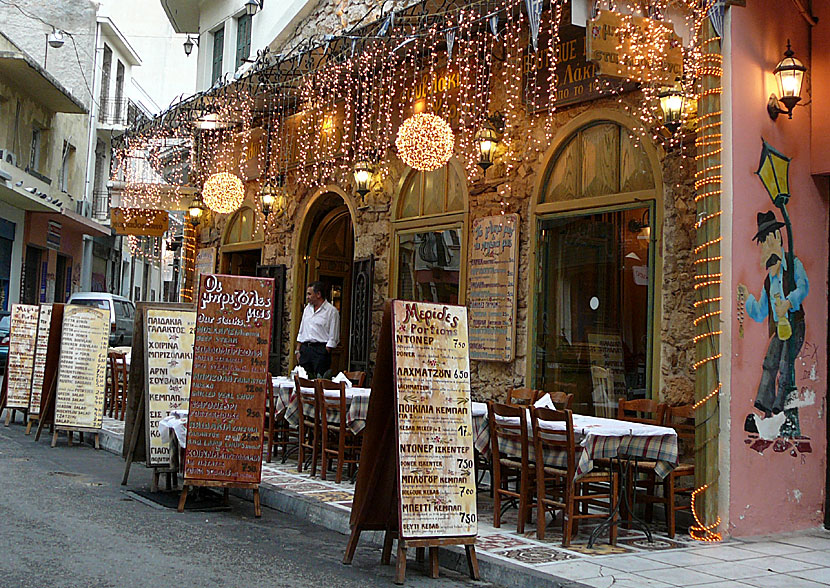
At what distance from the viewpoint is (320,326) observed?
12.6 m

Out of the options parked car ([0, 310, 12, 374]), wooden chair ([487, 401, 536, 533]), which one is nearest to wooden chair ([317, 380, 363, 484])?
wooden chair ([487, 401, 536, 533])

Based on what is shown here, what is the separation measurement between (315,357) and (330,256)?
2669mm

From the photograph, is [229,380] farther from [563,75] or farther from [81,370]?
[563,75]

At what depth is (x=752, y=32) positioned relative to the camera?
7219 mm

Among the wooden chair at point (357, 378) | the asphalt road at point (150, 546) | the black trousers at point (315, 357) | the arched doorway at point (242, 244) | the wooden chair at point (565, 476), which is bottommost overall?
the asphalt road at point (150, 546)

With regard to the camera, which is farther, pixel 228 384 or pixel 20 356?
pixel 20 356

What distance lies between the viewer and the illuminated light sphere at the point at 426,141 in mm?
10148

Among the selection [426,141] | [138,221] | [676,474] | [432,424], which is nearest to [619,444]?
[676,474]

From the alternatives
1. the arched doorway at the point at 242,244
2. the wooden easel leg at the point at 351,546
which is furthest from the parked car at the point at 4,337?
the wooden easel leg at the point at 351,546

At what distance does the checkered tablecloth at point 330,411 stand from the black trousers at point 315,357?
1850 millimetres

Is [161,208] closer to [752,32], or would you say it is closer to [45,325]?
[45,325]

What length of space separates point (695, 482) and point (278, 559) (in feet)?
10.7

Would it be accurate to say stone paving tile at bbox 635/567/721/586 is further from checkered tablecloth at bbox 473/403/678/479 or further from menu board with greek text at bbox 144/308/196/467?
menu board with greek text at bbox 144/308/196/467

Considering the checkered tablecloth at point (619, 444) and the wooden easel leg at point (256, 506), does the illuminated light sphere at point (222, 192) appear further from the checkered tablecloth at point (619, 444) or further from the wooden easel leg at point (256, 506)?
the checkered tablecloth at point (619, 444)
